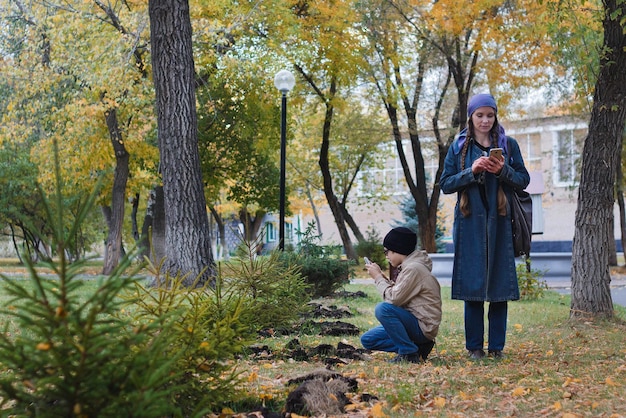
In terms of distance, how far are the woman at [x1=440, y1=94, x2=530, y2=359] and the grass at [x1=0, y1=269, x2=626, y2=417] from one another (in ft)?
1.29

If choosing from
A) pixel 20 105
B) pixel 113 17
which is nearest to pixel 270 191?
pixel 20 105

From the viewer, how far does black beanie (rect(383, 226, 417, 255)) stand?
6156mm

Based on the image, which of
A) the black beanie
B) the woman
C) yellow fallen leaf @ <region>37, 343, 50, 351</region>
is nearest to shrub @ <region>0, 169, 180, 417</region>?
yellow fallen leaf @ <region>37, 343, 50, 351</region>

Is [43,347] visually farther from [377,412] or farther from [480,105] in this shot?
[480,105]

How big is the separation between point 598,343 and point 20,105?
19229mm

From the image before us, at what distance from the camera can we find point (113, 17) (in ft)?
59.1

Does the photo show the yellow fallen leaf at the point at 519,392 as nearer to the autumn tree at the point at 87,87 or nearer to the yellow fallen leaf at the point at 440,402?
the yellow fallen leaf at the point at 440,402

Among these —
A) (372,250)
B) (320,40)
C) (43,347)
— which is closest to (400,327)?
(43,347)

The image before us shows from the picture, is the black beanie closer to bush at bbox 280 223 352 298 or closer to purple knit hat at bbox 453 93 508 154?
purple knit hat at bbox 453 93 508 154

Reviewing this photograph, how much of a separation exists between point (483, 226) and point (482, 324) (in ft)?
2.64

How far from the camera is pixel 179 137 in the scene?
11.2m

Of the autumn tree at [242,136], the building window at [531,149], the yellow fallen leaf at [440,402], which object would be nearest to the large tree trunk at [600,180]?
the yellow fallen leaf at [440,402]

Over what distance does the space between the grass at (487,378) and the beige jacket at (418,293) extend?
0.33 metres

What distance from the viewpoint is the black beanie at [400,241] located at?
242 inches
